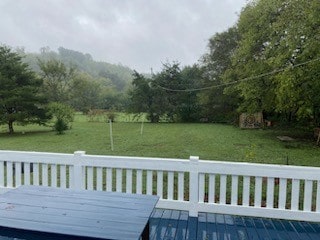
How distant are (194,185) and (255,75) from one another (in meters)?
10.1

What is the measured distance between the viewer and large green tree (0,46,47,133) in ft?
44.5

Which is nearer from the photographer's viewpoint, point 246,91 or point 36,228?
point 36,228

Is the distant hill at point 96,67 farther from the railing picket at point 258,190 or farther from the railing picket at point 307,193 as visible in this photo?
the railing picket at point 307,193

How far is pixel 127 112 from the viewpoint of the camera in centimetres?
2130

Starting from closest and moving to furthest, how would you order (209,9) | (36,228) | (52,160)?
(36,228), (52,160), (209,9)

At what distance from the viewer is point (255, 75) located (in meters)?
12.2

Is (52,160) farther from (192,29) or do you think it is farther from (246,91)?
(192,29)

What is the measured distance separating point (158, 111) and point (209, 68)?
451 centimetres

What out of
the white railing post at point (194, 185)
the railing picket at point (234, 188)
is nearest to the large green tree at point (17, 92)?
the white railing post at point (194, 185)

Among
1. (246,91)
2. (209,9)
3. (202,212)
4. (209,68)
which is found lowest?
(202,212)

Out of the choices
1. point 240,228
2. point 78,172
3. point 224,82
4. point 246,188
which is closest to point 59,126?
point 224,82

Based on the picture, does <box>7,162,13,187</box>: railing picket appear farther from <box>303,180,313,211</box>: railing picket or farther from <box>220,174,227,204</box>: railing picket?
<box>303,180,313,211</box>: railing picket

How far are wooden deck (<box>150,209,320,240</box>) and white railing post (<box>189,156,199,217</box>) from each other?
0.09 m

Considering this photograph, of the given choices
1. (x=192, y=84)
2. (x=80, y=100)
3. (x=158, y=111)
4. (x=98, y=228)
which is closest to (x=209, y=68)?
(x=192, y=84)
